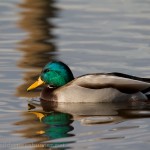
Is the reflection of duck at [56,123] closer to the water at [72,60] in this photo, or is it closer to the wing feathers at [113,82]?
the water at [72,60]

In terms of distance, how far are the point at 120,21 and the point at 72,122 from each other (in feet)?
24.6

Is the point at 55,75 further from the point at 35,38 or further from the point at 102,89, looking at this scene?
the point at 35,38

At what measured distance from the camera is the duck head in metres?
16.0

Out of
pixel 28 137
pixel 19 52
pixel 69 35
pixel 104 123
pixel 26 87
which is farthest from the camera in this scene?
pixel 69 35

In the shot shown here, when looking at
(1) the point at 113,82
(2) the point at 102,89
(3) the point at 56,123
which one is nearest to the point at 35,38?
(2) the point at 102,89

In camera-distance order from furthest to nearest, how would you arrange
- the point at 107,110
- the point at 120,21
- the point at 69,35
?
the point at 120,21 < the point at 69,35 < the point at 107,110

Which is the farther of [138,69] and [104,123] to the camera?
[138,69]

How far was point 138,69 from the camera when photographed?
17.1m

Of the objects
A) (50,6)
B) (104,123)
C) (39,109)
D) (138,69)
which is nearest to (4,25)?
(50,6)

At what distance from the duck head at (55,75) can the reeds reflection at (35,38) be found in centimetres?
28

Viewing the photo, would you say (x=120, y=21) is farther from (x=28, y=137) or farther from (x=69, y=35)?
(x=28, y=137)

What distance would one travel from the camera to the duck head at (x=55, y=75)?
15969mm

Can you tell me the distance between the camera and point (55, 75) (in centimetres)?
1608

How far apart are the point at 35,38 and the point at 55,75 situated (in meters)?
3.69
